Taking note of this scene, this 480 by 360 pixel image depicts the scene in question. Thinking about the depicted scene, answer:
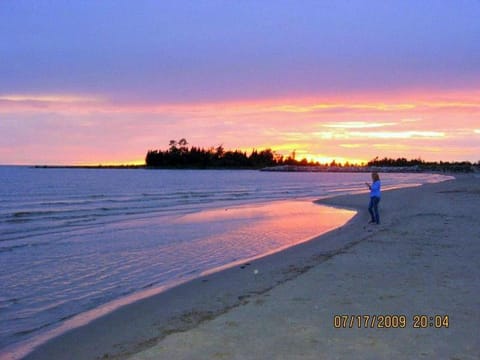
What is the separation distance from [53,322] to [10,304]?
1.58 metres

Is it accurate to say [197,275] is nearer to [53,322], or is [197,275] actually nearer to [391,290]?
[53,322]

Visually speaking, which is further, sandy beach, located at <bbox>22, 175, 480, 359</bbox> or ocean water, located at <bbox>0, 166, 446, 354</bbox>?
ocean water, located at <bbox>0, 166, 446, 354</bbox>

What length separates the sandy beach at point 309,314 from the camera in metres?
5.36

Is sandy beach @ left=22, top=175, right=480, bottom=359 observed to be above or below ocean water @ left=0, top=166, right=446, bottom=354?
above

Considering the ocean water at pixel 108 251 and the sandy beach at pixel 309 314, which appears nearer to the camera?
the sandy beach at pixel 309 314

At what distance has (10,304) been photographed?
8.82 m

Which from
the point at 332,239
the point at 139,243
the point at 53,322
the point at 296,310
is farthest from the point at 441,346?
the point at 139,243

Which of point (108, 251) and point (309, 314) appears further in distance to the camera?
point (108, 251)

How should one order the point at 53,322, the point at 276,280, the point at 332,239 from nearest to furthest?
the point at 53,322
the point at 276,280
the point at 332,239

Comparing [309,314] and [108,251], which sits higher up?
[309,314]

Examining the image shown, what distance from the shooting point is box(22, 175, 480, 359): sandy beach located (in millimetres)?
5355

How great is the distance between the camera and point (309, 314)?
21.6 feet

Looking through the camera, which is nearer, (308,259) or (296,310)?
(296,310)

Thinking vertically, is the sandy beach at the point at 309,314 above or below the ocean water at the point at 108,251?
above
